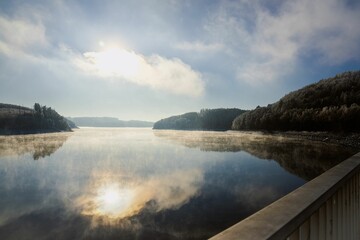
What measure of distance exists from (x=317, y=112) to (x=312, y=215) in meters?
116

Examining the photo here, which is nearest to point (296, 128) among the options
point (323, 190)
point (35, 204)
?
point (35, 204)

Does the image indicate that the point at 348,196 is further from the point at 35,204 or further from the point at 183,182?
the point at 183,182

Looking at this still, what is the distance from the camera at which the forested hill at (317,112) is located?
297 feet

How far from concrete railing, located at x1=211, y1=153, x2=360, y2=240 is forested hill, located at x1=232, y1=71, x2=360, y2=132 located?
301 ft

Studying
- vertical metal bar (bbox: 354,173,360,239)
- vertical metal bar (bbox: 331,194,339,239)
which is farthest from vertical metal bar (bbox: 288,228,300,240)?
vertical metal bar (bbox: 354,173,360,239)

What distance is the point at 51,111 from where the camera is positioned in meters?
195

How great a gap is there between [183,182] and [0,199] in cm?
1249

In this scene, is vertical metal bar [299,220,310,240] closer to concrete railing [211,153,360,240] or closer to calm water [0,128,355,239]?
concrete railing [211,153,360,240]

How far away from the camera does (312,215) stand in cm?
322

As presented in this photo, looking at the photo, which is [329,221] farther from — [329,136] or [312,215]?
[329,136]

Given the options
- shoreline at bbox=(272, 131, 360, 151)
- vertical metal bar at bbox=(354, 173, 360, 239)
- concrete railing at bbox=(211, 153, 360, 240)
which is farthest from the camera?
shoreline at bbox=(272, 131, 360, 151)

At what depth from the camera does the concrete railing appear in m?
2.46

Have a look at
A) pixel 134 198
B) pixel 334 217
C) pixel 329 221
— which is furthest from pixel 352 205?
pixel 134 198

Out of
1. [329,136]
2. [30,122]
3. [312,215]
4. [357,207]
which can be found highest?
[30,122]
